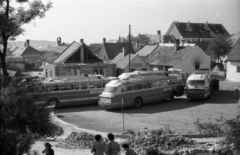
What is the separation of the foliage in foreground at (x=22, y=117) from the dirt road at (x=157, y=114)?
11.6 meters

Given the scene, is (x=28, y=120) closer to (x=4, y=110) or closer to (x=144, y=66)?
(x=4, y=110)

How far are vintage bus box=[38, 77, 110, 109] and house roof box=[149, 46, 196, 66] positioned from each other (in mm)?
21456

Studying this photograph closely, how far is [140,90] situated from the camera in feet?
88.2

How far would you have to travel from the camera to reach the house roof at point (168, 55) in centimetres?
4778

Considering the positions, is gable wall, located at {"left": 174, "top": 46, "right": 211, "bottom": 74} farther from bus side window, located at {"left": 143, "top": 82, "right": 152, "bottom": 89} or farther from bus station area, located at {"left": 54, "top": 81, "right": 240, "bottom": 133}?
bus side window, located at {"left": 143, "top": 82, "right": 152, "bottom": 89}

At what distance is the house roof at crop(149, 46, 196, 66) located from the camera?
47.8 meters

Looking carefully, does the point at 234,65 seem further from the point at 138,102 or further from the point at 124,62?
the point at 138,102

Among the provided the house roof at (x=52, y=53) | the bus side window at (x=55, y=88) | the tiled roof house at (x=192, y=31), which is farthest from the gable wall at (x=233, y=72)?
the tiled roof house at (x=192, y=31)

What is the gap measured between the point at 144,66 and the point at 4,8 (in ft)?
131

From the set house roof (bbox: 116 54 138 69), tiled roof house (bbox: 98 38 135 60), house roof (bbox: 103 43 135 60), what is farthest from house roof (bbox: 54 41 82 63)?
house roof (bbox: 103 43 135 60)

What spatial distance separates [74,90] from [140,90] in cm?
546

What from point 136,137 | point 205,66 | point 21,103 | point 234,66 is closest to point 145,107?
point 136,137

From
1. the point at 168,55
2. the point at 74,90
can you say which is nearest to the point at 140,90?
the point at 74,90

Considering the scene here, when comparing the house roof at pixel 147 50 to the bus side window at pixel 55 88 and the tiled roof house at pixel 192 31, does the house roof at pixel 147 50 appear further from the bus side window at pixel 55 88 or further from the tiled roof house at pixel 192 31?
the tiled roof house at pixel 192 31
